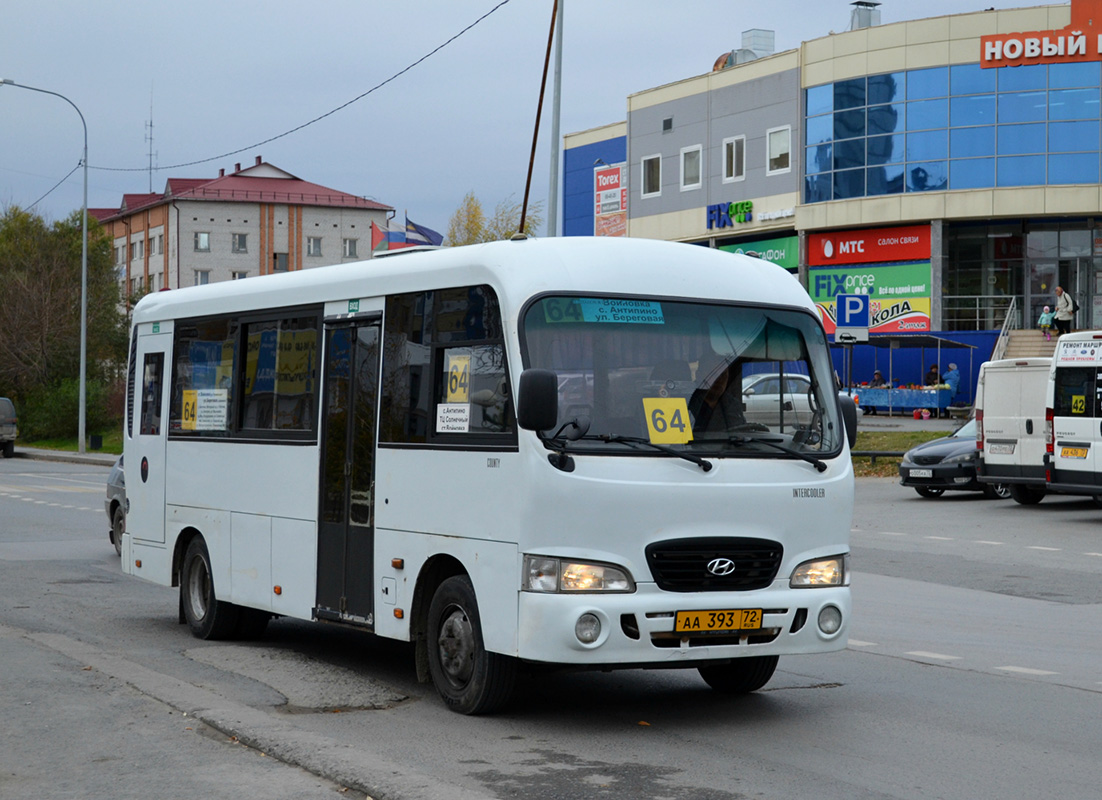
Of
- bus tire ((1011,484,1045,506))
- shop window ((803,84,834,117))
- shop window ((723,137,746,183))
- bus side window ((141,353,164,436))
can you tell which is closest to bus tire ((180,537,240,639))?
bus side window ((141,353,164,436))

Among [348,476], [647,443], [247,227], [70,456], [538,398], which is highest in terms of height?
[247,227]

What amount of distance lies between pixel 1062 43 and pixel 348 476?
1601 inches

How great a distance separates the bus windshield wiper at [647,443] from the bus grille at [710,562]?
0.40 meters

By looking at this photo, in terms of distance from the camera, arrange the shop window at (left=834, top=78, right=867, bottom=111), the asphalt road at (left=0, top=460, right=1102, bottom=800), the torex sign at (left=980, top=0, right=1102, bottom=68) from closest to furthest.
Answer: the asphalt road at (left=0, top=460, right=1102, bottom=800)
the torex sign at (left=980, top=0, right=1102, bottom=68)
the shop window at (left=834, top=78, right=867, bottom=111)

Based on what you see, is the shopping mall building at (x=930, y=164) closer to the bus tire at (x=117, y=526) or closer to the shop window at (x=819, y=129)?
the shop window at (x=819, y=129)

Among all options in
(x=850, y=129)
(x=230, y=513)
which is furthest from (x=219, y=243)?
(x=230, y=513)

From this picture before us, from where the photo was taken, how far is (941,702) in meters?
8.44

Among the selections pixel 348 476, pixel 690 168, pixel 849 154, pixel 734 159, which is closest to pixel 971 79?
pixel 849 154

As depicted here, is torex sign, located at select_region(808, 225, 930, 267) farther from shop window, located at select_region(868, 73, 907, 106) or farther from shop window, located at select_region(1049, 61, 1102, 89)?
shop window, located at select_region(1049, 61, 1102, 89)

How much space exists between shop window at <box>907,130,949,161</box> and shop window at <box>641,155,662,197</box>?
1322cm

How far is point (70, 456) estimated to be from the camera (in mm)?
47469

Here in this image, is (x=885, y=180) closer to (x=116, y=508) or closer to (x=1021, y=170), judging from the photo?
(x=1021, y=170)

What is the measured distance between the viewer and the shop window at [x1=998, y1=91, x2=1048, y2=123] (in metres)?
44.8

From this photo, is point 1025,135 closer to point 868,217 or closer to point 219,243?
point 868,217
